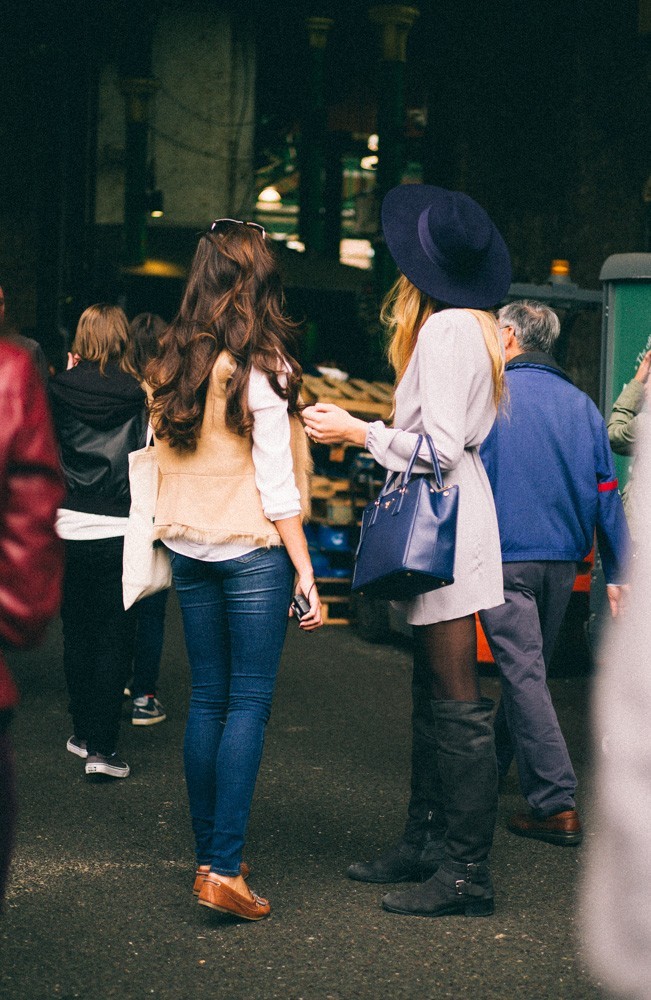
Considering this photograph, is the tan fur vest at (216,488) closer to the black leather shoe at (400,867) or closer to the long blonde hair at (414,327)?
the long blonde hair at (414,327)

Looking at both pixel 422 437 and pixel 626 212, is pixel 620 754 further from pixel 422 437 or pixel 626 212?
pixel 626 212

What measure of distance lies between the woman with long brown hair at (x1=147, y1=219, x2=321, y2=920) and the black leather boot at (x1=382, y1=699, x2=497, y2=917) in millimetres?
484

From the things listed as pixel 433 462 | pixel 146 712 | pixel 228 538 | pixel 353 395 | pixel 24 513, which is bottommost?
pixel 146 712

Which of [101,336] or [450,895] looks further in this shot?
[101,336]

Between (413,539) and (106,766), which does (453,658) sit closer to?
(413,539)

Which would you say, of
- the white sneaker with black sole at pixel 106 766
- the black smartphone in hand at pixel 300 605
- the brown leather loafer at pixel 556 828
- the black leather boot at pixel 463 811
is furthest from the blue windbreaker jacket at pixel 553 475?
the white sneaker with black sole at pixel 106 766

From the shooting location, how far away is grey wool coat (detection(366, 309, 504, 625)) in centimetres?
378

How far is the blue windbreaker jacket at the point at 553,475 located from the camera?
4883 millimetres

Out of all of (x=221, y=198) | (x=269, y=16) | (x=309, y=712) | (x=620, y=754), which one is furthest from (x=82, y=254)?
(x=620, y=754)

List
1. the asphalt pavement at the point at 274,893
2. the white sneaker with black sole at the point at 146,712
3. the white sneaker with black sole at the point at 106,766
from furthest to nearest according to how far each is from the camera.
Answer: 1. the white sneaker with black sole at the point at 146,712
2. the white sneaker with black sole at the point at 106,766
3. the asphalt pavement at the point at 274,893

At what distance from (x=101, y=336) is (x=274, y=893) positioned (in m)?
2.43

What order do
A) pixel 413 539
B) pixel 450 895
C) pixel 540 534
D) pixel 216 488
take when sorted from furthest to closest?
pixel 540 534 < pixel 450 895 < pixel 216 488 < pixel 413 539

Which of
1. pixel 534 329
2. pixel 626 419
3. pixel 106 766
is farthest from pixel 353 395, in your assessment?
pixel 106 766

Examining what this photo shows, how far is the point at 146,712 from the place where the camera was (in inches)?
247
